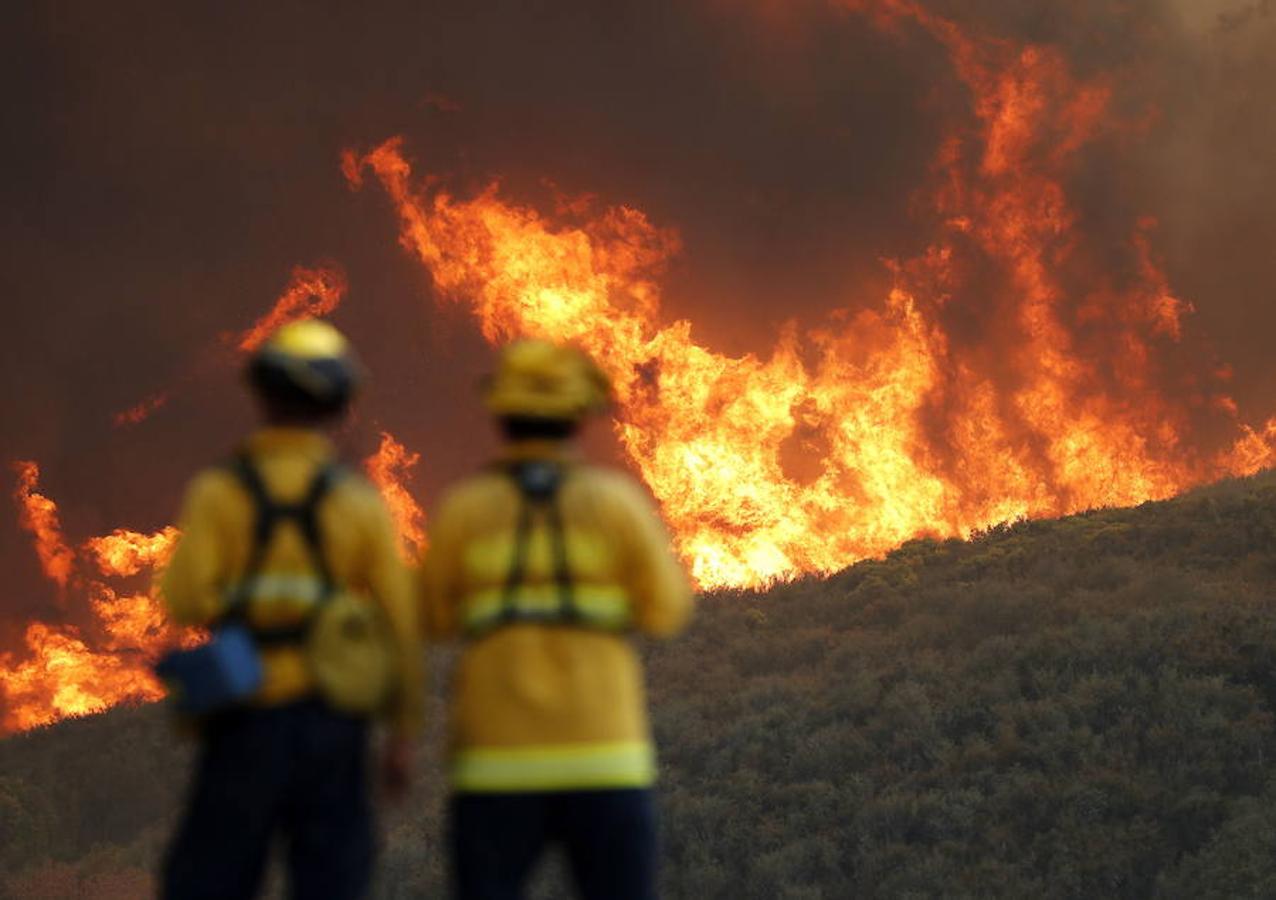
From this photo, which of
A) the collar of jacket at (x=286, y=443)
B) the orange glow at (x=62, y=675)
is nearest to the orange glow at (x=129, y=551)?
the orange glow at (x=62, y=675)

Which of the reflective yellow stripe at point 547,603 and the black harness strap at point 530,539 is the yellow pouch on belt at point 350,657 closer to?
the reflective yellow stripe at point 547,603

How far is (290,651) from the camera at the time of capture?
14.2 feet

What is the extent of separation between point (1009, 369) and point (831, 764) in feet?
91.0

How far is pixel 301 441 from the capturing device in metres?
4.51

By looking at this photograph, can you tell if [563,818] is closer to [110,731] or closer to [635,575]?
[635,575]

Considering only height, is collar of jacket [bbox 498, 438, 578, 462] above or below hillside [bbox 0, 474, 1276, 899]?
below

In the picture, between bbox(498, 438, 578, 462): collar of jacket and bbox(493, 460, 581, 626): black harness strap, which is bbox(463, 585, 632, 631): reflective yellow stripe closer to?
bbox(493, 460, 581, 626): black harness strap

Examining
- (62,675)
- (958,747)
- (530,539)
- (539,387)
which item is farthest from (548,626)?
(62,675)

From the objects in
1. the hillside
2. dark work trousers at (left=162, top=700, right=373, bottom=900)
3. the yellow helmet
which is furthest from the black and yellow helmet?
the hillside

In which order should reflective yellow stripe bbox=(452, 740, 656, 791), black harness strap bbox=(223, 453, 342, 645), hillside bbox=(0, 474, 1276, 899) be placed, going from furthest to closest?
hillside bbox=(0, 474, 1276, 899) → black harness strap bbox=(223, 453, 342, 645) → reflective yellow stripe bbox=(452, 740, 656, 791)

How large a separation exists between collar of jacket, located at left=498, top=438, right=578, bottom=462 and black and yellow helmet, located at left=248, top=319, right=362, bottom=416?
0.50 metres

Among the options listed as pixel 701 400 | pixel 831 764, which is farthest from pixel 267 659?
pixel 701 400

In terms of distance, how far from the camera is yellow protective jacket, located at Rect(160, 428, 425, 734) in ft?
14.2

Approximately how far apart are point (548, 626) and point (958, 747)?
11.7 meters
